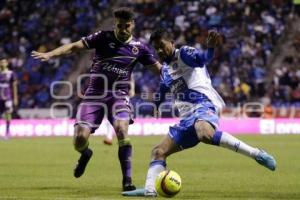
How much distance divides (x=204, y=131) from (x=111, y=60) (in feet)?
6.41

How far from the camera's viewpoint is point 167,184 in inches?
372

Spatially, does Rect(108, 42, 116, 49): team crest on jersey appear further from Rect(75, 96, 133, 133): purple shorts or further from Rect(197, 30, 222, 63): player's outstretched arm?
Rect(197, 30, 222, 63): player's outstretched arm

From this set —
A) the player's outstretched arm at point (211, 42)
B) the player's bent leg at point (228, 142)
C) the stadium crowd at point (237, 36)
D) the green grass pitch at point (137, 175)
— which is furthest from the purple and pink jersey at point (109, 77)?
the stadium crowd at point (237, 36)

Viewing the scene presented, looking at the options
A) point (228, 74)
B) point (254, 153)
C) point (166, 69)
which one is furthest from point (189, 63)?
point (228, 74)

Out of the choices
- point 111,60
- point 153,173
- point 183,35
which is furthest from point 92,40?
point 183,35

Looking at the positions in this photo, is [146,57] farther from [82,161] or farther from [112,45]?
[82,161]

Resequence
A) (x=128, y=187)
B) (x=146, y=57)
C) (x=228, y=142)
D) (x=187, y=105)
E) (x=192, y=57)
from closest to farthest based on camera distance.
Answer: (x=228, y=142) < (x=192, y=57) < (x=187, y=105) < (x=128, y=187) < (x=146, y=57)

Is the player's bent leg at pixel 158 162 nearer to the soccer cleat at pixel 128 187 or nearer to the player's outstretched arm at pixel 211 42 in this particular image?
the soccer cleat at pixel 128 187

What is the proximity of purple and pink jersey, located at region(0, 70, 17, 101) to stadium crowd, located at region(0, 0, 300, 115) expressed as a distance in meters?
5.09

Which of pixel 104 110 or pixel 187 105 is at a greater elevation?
pixel 187 105

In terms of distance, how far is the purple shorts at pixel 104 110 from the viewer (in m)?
10.8

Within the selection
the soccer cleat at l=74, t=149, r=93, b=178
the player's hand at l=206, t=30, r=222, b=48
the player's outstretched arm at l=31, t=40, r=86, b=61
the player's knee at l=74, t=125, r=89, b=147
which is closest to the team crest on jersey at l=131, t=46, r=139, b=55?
the player's outstretched arm at l=31, t=40, r=86, b=61

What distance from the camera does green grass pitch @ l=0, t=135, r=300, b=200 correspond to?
1007 centimetres

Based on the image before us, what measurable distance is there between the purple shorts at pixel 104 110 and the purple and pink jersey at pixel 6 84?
45.7 feet
